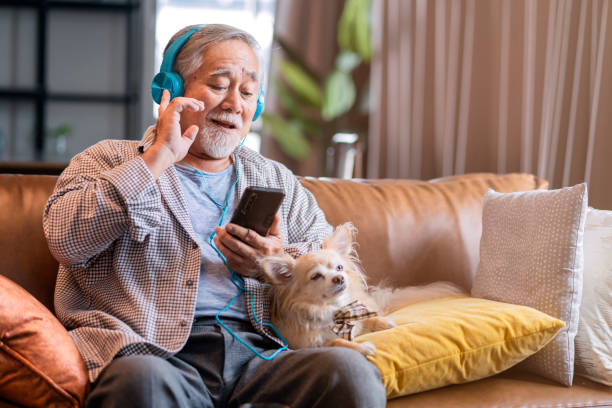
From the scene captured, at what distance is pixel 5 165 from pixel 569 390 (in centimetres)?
235

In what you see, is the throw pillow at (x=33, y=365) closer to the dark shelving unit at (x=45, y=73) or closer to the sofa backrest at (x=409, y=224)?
the sofa backrest at (x=409, y=224)

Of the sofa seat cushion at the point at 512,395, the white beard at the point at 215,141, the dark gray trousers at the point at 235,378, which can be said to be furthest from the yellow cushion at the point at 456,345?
the white beard at the point at 215,141

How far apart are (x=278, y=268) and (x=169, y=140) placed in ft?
1.33

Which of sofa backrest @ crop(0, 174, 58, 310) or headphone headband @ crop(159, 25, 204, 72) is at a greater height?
headphone headband @ crop(159, 25, 204, 72)

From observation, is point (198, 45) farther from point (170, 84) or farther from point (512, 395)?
point (512, 395)

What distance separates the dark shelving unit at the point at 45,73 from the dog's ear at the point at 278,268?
3213mm

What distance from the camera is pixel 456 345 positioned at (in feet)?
4.66

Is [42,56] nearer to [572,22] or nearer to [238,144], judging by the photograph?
[238,144]

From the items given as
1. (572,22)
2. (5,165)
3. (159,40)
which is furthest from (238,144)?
(159,40)

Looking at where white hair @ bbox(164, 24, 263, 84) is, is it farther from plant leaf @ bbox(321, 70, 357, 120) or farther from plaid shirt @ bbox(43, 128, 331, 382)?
plant leaf @ bbox(321, 70, 357, 120)

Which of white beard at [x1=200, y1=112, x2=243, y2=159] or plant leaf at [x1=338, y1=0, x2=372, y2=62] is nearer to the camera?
white beard at [x1=200, y1=112, x2=243, y2=159]

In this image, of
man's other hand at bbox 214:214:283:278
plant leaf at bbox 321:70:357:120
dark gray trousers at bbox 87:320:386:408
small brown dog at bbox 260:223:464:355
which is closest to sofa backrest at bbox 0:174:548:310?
small brown dog at bbox 260:223:464:355

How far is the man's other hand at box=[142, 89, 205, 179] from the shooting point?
137 centimetres

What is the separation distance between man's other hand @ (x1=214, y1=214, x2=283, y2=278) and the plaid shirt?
54 millimetres
